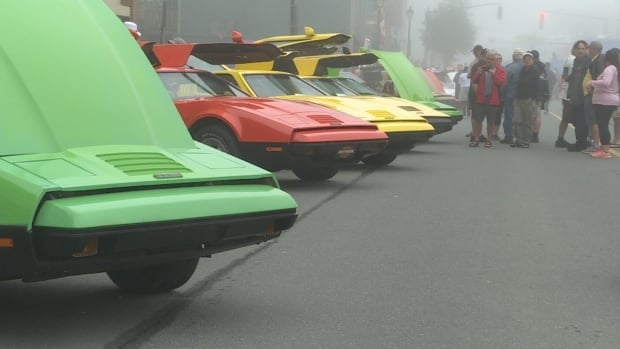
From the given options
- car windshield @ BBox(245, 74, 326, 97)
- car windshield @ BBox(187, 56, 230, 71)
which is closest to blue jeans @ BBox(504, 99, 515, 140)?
car windshield @ BBox(245, 74, 326, 97)

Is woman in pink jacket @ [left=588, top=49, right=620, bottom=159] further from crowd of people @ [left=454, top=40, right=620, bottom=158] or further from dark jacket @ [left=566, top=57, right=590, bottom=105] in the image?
dark jacket @ [left=566, top=57, right=590, bottom=105]

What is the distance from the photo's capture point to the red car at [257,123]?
9086 mm

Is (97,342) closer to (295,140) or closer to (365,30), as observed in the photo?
(295,140)

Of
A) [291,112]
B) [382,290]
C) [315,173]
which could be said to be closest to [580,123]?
[315,173]

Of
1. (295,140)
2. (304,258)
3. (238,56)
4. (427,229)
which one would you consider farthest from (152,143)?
(238,56)

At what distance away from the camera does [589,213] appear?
27.3 feet

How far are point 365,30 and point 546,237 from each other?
232ft

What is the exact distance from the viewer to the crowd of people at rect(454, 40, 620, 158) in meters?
13.7

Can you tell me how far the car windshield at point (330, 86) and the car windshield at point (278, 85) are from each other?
1291 millimetres

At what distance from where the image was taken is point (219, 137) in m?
9.45

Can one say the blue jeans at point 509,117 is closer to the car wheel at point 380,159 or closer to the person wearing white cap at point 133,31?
the car wheel at point 380,159

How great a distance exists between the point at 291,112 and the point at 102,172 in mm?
5548

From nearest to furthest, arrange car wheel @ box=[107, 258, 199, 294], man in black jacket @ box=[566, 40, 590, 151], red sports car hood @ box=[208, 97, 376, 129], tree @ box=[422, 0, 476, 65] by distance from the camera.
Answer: car wheel @ box=[107, 258, 199, 294], red sports car hood @ box=[208, 97, 376, 129], man in black jacket @ box=[566, 40, 590, 151], tree @ box=[422, 0, 476, 65]

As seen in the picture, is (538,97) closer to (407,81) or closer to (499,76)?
(499,76)
